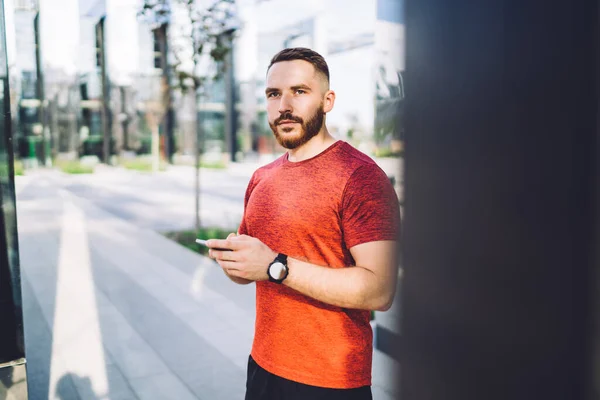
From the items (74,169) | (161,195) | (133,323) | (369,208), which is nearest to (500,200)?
(369,208)

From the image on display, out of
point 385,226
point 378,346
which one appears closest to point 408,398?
point 385,226

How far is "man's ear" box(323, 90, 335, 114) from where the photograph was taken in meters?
1.76

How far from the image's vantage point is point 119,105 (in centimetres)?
3100

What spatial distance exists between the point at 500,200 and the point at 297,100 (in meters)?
1.08

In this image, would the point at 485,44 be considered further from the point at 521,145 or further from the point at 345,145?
the point at 345,145

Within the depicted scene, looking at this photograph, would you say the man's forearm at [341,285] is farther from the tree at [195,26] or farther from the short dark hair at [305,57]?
the tree at [195,26]

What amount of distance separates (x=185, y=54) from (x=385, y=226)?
9.30 metres

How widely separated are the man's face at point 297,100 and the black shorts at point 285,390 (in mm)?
733

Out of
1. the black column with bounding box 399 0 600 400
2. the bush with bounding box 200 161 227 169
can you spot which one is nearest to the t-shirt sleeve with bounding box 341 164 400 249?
the black column with bounding box 399 0 600 400

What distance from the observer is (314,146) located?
1.77 m

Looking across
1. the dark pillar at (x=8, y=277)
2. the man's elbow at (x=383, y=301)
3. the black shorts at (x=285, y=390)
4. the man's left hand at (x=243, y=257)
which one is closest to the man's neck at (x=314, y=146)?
the man's left hand at (x=243, y=257)

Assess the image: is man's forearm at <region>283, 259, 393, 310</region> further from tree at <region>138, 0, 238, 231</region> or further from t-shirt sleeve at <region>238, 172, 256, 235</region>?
tree at <region>138, 0, 238, 231</region>

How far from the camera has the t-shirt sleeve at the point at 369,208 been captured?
1.51m

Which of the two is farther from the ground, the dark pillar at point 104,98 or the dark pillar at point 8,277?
the dark pillar at point 104,98
